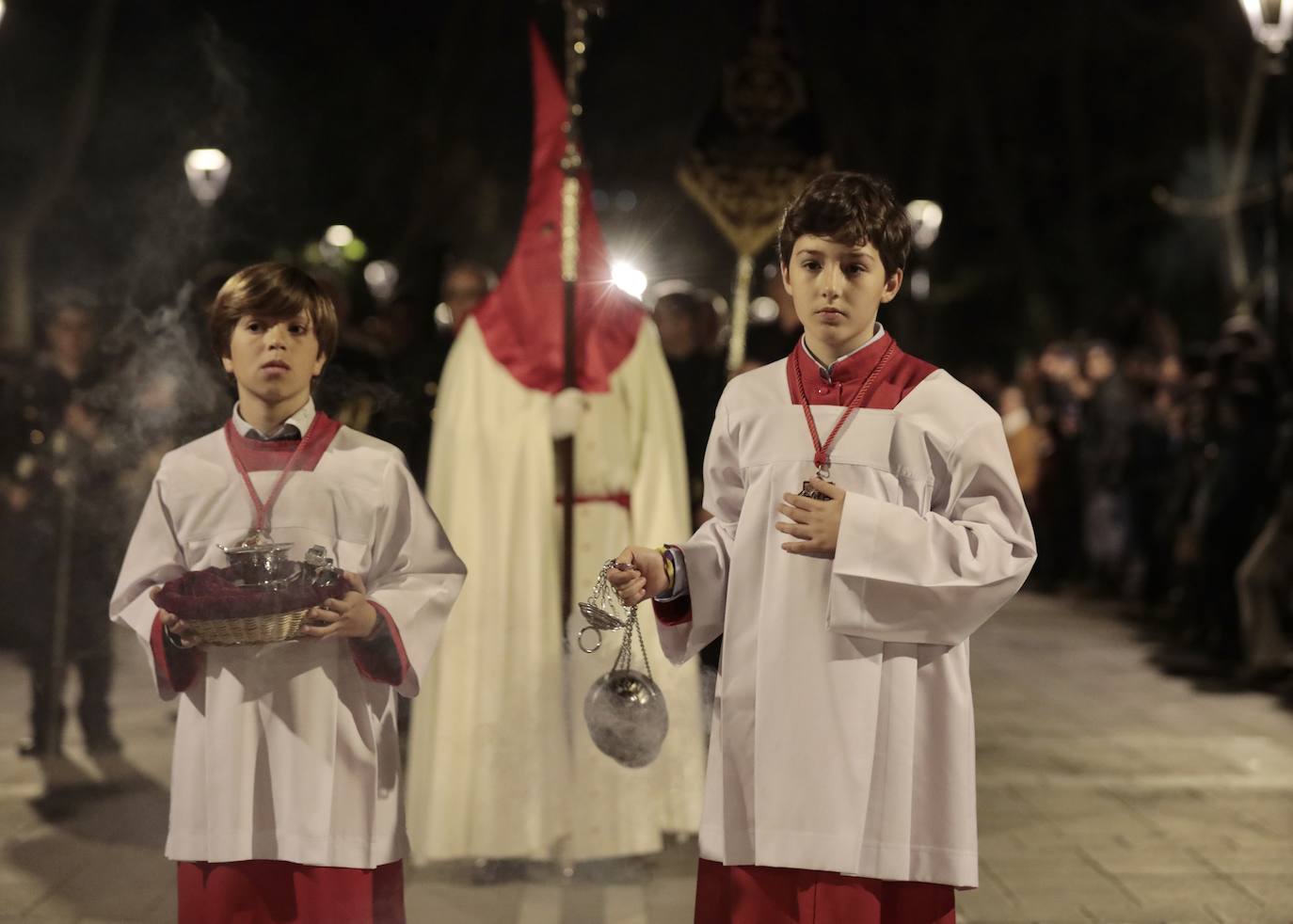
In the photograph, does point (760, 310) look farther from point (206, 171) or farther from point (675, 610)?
point (675, 610)

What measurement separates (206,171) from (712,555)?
2.94 metres

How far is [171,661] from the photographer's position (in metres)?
3.39

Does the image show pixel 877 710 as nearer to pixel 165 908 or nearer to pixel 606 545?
pixel 606 545

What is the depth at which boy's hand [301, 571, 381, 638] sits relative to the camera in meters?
3.27

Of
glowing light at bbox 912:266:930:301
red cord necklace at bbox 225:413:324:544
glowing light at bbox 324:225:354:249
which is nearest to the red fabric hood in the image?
glowing light at bbox 912:266:930:301

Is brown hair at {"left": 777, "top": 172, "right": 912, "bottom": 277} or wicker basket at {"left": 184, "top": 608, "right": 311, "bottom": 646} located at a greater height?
brown hair at {"left": 777, "top": 172, "right": 912, "bottom": 277}

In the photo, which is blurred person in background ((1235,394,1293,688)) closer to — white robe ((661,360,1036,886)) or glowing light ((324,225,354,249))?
white robe ((661,360,1036,886))

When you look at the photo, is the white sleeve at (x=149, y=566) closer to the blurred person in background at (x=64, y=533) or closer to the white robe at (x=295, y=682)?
the white robe at (x=295, y=682)

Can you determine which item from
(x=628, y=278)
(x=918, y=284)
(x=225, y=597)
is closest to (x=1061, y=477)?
(x=918, y=284)

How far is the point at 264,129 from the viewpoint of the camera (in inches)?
223

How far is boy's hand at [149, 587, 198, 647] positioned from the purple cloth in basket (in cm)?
3

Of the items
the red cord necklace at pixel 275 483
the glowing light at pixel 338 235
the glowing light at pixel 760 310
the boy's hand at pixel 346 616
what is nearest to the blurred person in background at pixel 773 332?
the glowing light at pixel 760 310

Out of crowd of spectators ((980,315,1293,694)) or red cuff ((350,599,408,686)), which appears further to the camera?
crowd of spectators ((980,315,1293,694))

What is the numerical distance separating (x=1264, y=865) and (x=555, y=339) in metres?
2.95
